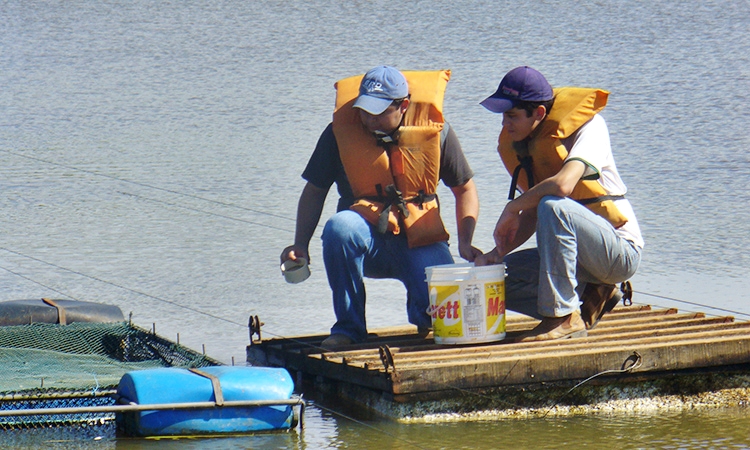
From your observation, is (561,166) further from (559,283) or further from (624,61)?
(624,61)

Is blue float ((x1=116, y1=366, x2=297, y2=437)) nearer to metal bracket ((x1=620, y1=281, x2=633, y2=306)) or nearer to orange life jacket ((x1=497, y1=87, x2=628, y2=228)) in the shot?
orange life jacket ((x1=497, y1=87, x2=628, y2=228))

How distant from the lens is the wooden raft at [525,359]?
3.68m

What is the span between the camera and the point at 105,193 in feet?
28.2

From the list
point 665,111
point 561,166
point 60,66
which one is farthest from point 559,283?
point 60,66

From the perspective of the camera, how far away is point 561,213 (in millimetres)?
3906

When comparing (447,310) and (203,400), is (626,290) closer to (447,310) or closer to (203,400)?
(447,310)

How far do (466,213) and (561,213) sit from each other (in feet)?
Result: 1.92

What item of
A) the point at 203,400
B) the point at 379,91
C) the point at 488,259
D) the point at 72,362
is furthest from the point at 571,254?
the point at 72,362

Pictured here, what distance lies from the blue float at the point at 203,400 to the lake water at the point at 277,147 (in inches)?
2.3

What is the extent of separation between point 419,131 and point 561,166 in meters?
0.61

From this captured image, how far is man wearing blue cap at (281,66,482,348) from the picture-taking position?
4320 mm

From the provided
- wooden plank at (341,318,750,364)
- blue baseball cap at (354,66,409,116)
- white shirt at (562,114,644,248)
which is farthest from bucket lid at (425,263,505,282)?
blue baseball cap at (354,66,409,116)

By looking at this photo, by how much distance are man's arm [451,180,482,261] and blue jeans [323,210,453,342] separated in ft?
0.38

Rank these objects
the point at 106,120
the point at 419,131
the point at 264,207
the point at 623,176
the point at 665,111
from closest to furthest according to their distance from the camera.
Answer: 1. the point at 419,131
2. the point at 264,207
3. the point at 623,176
4. the point at 665,111
5. the point at 106,120
